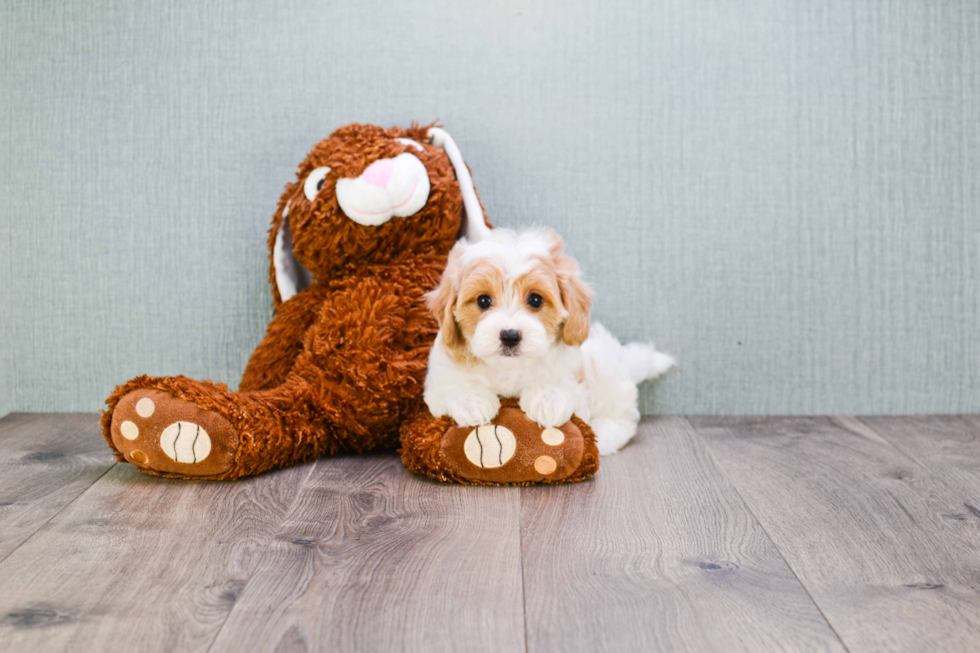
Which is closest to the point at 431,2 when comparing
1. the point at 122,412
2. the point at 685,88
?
the point at 685,88

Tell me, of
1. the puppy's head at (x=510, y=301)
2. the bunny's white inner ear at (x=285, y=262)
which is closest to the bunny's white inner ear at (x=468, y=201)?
the puppy's head at (x=510, y=301)

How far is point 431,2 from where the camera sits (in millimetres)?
1786

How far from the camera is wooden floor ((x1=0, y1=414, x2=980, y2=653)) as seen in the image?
0.87 metres

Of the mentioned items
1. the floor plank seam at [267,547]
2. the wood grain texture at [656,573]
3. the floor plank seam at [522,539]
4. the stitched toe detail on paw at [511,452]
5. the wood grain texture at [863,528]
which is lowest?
the wood grain texture at [863,528]

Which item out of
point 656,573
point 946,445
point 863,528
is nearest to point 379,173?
point 656,573

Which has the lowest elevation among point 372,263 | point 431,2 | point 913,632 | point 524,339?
point 913,632

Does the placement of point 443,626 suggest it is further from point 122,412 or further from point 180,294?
point 180,294

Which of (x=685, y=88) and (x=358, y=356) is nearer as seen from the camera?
(x=358, y=356)

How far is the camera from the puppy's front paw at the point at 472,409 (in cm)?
136

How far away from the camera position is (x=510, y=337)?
4.18 ft

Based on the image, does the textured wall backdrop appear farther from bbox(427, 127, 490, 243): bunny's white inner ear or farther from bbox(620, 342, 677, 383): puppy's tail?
bbox(427, 127, 490, 243): bunny's white inner ear

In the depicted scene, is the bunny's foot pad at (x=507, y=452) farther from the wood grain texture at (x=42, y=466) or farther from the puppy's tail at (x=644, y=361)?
the wood grain texture at (x=42, y=466)

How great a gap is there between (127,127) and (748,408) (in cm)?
162

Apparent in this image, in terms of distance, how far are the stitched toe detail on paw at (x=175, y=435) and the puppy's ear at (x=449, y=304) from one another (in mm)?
413
